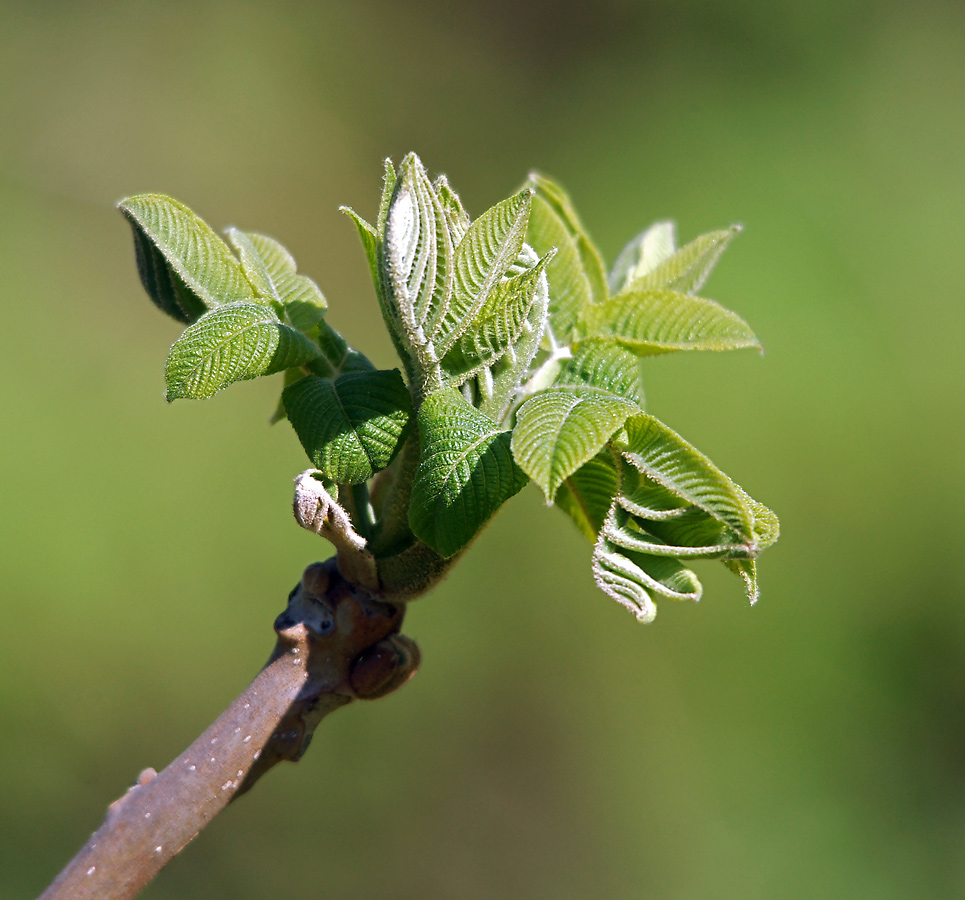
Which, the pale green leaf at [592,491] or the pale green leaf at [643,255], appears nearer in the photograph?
the pale green leaf at [592,491]

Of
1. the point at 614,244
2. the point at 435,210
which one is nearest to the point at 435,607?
the point at 614,244

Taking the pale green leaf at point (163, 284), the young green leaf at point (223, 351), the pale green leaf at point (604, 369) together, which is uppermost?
the pale green leaf at point (163, 284)

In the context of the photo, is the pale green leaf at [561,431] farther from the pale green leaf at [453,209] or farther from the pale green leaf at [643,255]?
the pale green leaf at [643,255]

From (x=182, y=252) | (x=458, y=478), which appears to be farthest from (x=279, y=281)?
(x=458, y=478)

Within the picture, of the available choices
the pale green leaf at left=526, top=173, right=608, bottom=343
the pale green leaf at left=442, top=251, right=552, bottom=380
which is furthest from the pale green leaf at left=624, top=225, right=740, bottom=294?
the pale green leaf at left=442, top=251, right=552, bottom=380

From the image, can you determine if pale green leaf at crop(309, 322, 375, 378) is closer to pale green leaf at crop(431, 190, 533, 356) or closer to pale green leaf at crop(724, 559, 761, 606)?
pale green leaf at crop(431, 190, 533, 356)

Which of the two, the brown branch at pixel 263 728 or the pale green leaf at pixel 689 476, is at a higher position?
the pale green leaf at pixel 689 476

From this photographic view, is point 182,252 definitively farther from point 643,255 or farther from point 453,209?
point 643,255

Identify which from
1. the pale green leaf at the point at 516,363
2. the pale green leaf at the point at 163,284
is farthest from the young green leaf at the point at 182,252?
the pale green leaf at the point at 516,363

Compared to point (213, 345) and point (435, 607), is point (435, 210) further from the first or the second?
point (435, 607)
